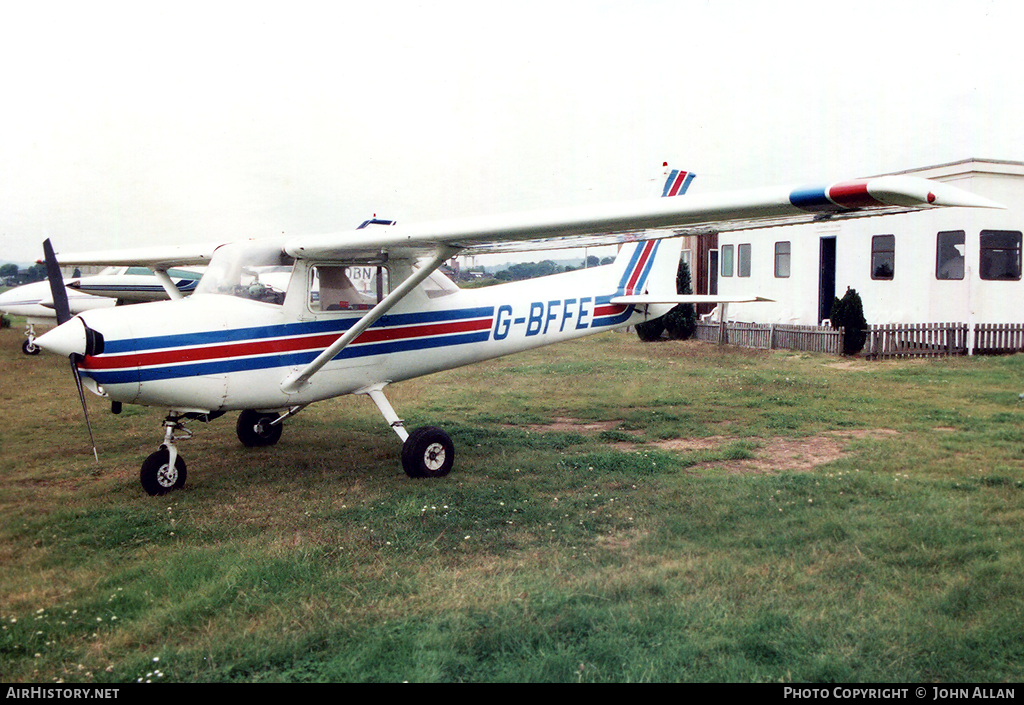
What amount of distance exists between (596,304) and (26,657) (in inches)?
300

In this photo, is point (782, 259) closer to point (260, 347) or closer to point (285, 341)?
point (285, 341)

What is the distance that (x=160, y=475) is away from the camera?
20.6ft

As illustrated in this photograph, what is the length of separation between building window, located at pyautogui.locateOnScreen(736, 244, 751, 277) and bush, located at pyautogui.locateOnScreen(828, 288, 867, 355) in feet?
17.6

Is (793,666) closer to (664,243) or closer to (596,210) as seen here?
(596,210)

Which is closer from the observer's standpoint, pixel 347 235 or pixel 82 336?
pixel 82 336

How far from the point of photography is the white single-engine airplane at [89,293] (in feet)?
56.9

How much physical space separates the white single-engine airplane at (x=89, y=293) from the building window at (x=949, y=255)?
17.3 m

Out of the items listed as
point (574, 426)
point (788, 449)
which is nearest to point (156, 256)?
point (574, 426)

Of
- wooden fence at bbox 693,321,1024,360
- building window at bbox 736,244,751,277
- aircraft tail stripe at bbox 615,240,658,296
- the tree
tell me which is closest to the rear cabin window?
aircraft tail stripe at bbox 615,240,658,296

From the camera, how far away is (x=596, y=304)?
9781 mm

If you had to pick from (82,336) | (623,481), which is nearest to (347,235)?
(82,336)

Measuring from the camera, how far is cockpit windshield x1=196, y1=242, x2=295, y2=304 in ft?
21.5

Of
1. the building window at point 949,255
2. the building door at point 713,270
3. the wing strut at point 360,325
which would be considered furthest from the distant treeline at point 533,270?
the building door at point 713,270
